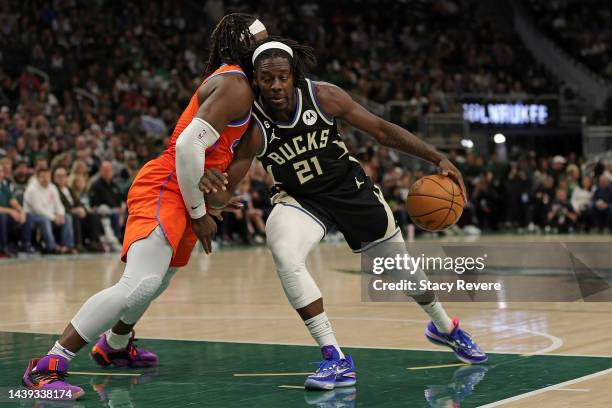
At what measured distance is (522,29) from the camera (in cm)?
3453

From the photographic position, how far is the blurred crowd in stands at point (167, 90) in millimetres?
17578

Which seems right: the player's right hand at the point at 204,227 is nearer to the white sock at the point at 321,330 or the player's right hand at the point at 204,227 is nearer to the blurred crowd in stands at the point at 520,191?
the white sock at the point at 321,330

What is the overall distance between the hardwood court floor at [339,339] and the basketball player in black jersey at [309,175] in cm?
A: 37

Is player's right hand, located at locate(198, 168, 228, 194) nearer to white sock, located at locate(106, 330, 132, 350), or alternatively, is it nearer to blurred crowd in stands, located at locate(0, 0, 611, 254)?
white sock, located at locate(106, 330, 132, 350)

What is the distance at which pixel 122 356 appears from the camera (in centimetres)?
690

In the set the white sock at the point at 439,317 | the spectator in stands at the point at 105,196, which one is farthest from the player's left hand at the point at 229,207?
the spectator in stands at the point at 105,196

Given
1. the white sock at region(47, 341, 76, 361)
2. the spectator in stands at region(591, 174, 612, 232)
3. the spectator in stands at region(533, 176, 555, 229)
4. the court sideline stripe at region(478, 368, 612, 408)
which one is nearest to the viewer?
the court sideline stripe at region(478, 368, 612, 408)

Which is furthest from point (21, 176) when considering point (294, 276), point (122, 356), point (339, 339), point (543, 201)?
point (543, 201)

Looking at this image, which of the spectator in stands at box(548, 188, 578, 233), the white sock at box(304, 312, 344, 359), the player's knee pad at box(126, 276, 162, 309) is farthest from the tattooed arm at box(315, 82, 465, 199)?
the spectator in stands at box(548, 188, 578, 233)

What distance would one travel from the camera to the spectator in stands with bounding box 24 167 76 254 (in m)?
16.3

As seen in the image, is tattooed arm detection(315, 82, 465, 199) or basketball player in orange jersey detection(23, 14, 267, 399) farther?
tattooed arm detection(315, 82, 465, 199)

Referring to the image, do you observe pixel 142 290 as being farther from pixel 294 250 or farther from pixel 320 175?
pixel 320 175

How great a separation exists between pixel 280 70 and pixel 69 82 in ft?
55.9

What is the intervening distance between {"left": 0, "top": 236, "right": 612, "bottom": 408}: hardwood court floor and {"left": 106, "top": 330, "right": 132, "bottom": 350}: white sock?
0.25 metres
